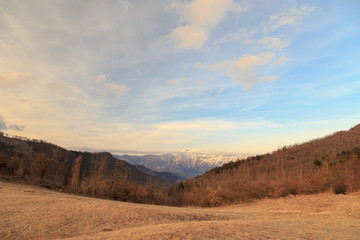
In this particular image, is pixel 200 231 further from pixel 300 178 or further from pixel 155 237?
pixel 300 178

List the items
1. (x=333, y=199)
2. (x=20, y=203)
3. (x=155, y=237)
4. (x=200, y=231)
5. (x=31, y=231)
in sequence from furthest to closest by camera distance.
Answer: (x=333, y=199), (x=20, y=203), (x=31, y=231), (x=200, y=231), (x=155, y=237)

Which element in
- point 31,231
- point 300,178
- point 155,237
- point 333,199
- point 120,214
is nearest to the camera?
point 155,237

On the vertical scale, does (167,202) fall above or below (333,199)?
below

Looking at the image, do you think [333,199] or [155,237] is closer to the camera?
[155,237]

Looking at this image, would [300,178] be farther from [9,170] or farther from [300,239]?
[9,170]

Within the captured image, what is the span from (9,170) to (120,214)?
19.8 meters

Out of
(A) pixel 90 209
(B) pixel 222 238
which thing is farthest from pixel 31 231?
(B) pixel 222 238

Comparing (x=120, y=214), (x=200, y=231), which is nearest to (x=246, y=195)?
(x=120, y=214)

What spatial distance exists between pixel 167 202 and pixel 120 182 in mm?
4490

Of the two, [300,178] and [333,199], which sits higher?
[300,178]

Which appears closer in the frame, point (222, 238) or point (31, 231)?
point (222, 238)

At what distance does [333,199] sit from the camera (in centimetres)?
1193

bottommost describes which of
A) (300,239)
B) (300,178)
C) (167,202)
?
(167,202)

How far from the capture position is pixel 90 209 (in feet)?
20.7
